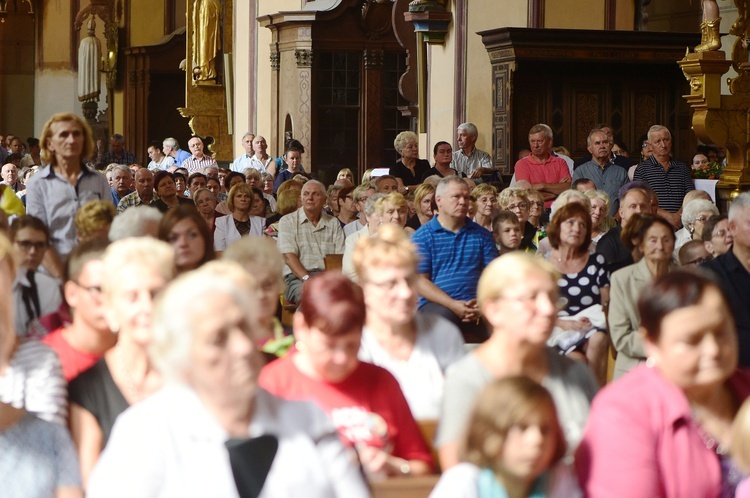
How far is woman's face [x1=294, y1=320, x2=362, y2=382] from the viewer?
146 inches

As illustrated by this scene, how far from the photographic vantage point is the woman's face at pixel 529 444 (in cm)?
310

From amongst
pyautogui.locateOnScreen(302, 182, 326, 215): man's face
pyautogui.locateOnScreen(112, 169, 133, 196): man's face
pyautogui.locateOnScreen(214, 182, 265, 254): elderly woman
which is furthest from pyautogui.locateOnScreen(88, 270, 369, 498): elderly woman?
pyautogui.locateOnScreen(112, 169, 133, 196): man's face

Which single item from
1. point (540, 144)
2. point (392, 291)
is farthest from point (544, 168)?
point (392, 291)

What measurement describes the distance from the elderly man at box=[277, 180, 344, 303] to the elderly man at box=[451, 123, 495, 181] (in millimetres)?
3637

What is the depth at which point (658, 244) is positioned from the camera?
273 inches

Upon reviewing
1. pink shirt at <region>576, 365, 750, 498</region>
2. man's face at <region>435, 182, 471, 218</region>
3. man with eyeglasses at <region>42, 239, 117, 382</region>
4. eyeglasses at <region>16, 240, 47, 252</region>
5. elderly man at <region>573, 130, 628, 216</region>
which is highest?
elderly man at <region>573, 130, 628, 216</region>

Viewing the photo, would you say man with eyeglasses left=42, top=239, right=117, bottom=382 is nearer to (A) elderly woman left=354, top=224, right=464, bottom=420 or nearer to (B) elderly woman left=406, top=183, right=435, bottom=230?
(A) elderly woman left=354, top=224, right=464, bottom=420

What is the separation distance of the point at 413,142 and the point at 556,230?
5.44 metres

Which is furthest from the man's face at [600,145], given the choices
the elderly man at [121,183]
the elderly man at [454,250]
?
the elderly man at [121,183]

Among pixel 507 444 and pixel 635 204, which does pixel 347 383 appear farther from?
pixel 635 204

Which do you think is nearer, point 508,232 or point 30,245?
point 30,245

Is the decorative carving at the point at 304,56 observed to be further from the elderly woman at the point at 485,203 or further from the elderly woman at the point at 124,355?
the elderly woman at the point at 124,355

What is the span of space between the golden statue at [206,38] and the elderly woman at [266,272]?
60.9ft

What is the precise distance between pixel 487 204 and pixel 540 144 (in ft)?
7.74
